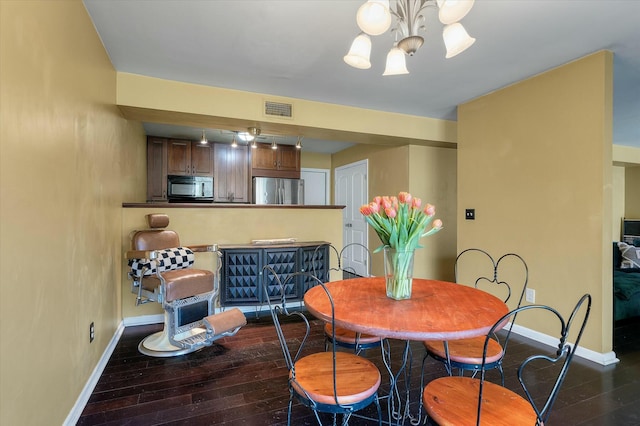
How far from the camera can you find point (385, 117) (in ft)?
12.1

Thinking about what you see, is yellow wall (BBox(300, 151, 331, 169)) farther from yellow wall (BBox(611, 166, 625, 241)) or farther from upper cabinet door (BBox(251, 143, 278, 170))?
yellow wall (BBox(611, 166, 625, 241))

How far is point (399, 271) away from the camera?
1472mm

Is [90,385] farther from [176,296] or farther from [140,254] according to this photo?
[140,254]

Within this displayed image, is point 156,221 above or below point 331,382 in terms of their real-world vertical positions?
above

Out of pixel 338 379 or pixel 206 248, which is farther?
pixel 206 248

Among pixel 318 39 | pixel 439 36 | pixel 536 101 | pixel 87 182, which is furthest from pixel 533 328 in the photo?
pixel 87 182

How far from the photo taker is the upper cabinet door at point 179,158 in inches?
192

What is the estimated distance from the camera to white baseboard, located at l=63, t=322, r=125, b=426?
1626 mm

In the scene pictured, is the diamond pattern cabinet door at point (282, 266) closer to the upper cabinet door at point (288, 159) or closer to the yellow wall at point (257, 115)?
the yellow wall at point (257, 115)

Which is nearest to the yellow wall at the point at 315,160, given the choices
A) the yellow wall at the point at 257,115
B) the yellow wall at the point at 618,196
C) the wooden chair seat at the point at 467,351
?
the yellow wall at the point at 257,115

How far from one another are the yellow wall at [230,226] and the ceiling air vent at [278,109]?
1082 millimetres

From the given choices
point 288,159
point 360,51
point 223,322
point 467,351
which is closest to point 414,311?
point 467,351

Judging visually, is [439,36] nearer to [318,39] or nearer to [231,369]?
[318,39]

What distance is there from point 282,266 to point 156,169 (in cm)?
287
